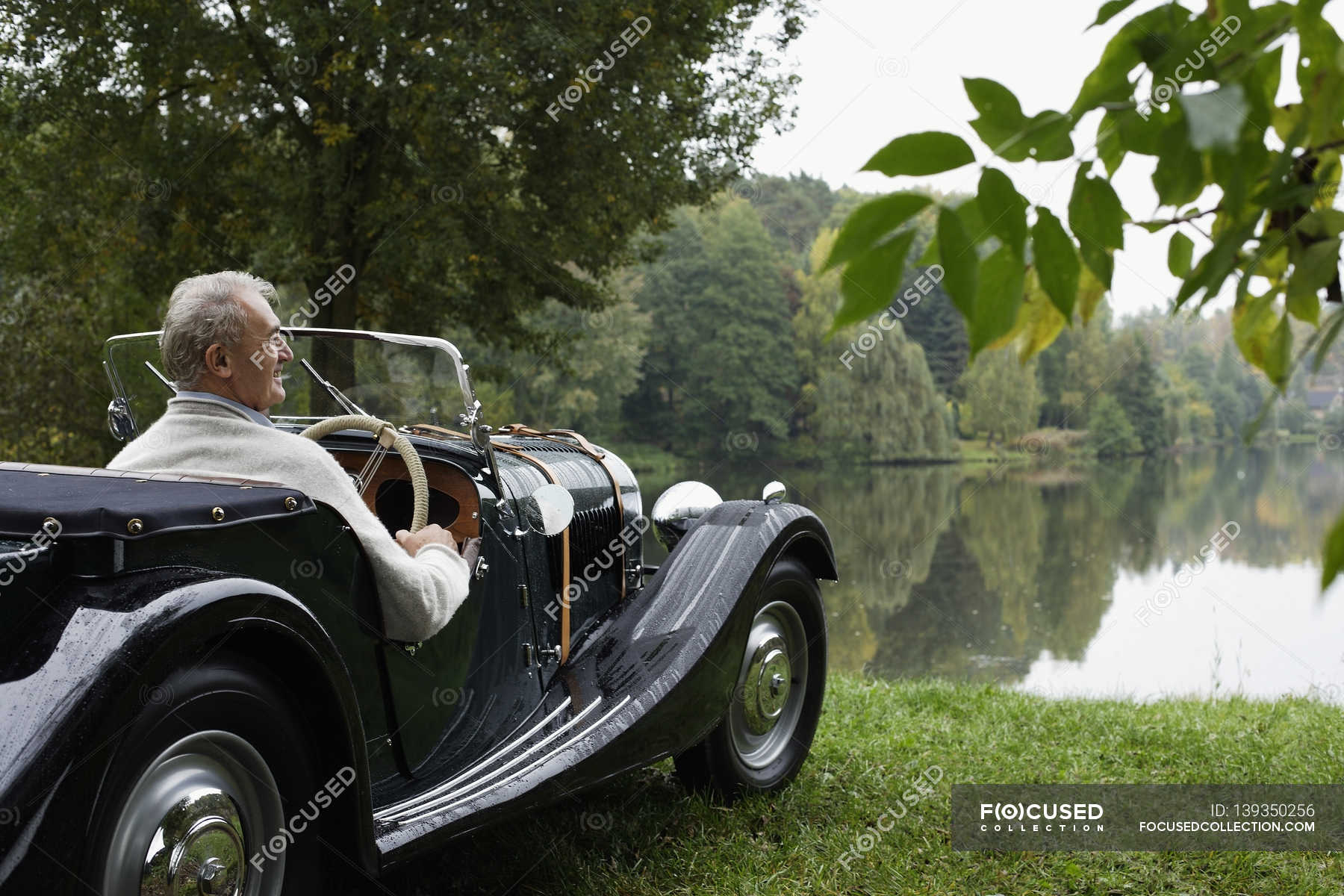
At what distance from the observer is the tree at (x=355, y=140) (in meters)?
10.3

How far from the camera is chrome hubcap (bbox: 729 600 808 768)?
4141mm

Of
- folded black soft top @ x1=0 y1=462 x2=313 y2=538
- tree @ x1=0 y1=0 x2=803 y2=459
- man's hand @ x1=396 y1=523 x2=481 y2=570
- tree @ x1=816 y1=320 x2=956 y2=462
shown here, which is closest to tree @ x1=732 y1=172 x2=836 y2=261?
tree @ x1=816 y1=320 x2=956 y2=462

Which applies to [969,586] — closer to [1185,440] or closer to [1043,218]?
[1043,218]

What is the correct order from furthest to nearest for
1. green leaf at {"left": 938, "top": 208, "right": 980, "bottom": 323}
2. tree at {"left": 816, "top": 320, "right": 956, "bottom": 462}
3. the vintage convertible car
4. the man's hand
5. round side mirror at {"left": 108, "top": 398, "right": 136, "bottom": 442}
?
tree at {"left": 816, "top": 320, "right": 956, "bottom": 462}, round side mirror at {"left": 108, "top": 398, "right": 136, "bottom": 442}, the man's hand, the vintage convertible car, green leaf at {"left": 938, "top": 208, "right": 980, "bottom": 323}

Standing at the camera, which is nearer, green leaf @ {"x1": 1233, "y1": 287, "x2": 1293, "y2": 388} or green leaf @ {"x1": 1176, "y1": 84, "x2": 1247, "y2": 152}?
green leaf @ {"x1": 1176, "y1": 84, "x2": 1247, "y2": 152}

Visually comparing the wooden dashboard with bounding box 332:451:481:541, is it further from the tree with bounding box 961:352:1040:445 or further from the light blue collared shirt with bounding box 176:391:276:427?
the tree with bounding box 961:352:1040:445

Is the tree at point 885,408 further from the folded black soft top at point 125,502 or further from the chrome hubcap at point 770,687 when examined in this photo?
the folded black soft top at point 125,502

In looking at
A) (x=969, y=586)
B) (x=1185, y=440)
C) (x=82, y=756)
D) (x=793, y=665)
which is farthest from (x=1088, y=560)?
(x=1185, y=440)

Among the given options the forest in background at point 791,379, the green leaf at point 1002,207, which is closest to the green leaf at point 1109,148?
the green leaf at point 1002,207

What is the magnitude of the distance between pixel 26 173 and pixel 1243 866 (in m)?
12.6

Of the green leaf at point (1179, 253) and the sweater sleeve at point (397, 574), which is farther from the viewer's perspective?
the sweater sleeve at point (397, 574)

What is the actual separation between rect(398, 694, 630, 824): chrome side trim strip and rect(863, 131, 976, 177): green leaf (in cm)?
225

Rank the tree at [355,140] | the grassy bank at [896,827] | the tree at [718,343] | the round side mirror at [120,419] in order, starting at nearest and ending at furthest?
the grassy bank at [896,827]
the round side mirror at [120,419]
the tree at [355,140]
the tree at [718,343]

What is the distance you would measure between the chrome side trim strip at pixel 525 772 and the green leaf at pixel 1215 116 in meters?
2.41
